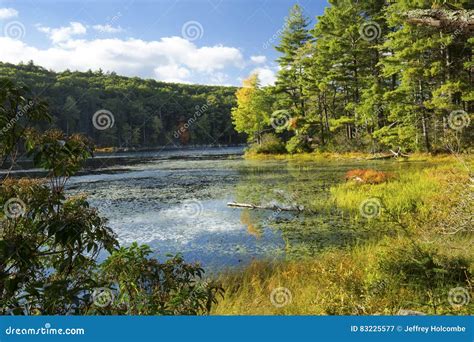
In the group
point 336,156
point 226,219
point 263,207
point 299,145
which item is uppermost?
point 299,145

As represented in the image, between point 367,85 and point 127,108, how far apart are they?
130ft

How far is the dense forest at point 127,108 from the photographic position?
31797 millimetres

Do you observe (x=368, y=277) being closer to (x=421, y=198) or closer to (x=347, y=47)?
(x=421, y=198)

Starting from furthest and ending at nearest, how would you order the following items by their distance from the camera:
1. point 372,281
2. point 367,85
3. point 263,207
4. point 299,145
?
point 299,145
point 367,85
point 263,207
point 372,281

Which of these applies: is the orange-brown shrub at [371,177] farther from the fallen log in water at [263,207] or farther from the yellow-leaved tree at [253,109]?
the yellow-leaved tree at [253,109]

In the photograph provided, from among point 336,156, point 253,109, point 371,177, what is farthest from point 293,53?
point 371,177

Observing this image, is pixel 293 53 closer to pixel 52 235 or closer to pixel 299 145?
pixel 299 145

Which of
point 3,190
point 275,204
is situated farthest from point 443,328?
point 275,204

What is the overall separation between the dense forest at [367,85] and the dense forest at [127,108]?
9.25m

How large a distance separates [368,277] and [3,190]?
14.5 ft

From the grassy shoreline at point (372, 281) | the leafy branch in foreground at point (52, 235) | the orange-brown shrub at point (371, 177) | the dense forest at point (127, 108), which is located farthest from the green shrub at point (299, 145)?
the leafy branch in foreground at point (52, 235)

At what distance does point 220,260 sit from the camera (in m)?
7.67

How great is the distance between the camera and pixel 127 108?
2272 inches

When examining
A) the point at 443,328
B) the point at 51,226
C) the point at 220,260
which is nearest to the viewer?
the point at 51,226
